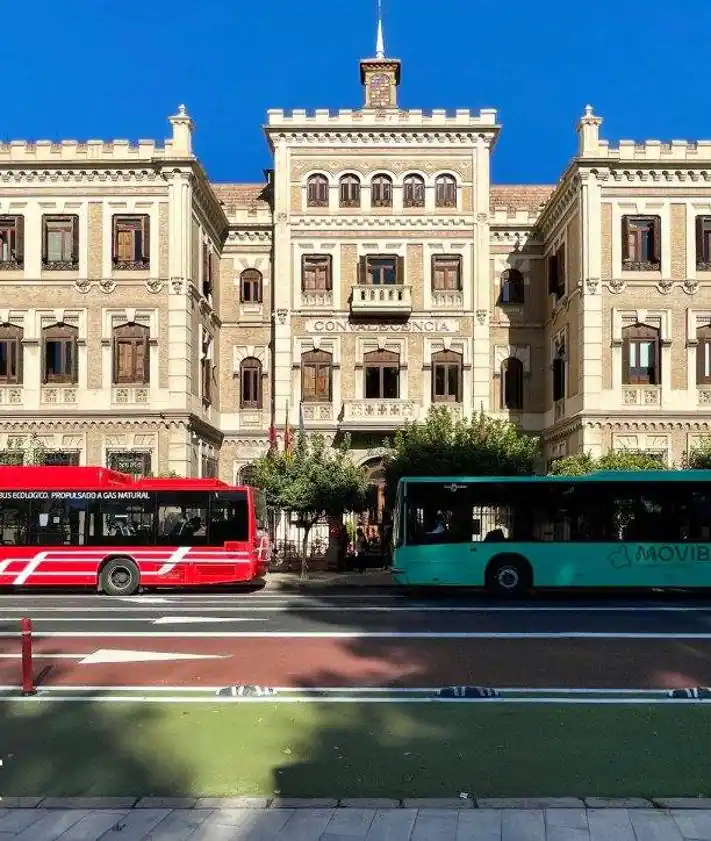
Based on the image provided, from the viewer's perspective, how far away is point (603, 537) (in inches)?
802

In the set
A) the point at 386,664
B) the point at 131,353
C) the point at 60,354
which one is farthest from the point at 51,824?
the point at 60,354

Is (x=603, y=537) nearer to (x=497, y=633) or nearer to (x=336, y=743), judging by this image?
(x=497, y=633)

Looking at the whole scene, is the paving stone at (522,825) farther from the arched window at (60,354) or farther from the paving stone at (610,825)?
the arched window at (60,354)

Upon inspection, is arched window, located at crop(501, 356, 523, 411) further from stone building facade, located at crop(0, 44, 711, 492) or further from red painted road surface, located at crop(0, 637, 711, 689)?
red painted road surface, located at crop(0, 637, 711, 689)

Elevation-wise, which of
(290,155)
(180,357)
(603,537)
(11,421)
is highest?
(290,155)

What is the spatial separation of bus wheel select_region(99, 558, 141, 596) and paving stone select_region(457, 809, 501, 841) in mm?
16292

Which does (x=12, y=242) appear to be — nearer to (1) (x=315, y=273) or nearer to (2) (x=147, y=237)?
(2) (x=147, y=237)

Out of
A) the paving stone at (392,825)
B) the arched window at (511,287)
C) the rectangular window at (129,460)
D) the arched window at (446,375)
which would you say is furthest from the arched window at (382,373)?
the paving stone at (392,825)

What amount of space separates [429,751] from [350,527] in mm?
24398

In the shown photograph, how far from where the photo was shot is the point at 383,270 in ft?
117

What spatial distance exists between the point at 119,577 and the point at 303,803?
628 inches

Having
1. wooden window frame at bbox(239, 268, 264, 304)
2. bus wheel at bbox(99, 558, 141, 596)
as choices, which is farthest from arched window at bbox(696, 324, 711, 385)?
bus wheel at bbox(99, 558, 141, 596)

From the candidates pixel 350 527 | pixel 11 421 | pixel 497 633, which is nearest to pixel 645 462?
pixel 350 527

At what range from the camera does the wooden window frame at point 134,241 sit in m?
31.8
